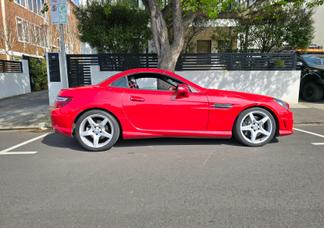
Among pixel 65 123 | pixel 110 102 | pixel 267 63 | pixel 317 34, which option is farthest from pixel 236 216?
pixel 317 34

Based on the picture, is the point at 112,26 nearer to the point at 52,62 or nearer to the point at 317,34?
the point at 52,62

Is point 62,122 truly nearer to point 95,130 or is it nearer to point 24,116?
point 95,130

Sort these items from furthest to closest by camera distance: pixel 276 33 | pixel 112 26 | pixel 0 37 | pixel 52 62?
1. pixel 0 37
2. pixel 276 33
3. pixel 112 26
4. pixel 52 62

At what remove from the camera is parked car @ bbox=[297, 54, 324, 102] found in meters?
9.08

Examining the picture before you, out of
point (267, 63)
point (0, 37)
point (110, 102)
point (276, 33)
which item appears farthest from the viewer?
point (0, 37)

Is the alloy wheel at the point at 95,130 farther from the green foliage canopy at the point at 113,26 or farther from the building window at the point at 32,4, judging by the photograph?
the building window at the point at 32,4

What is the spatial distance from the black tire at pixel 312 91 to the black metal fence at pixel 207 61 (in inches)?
41.4

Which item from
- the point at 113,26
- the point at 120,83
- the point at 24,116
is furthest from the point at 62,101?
the point at 113,26

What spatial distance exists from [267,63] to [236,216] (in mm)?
7966

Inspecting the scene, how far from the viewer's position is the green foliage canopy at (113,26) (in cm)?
948

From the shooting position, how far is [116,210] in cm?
253

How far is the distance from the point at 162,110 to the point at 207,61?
540 centimetres

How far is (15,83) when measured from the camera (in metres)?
12.2

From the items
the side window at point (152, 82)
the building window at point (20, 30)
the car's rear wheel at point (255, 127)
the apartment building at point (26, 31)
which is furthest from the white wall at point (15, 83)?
the car's rear wheel at point (255, 127)
